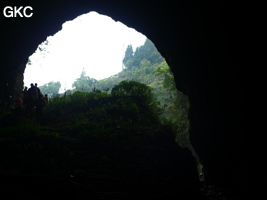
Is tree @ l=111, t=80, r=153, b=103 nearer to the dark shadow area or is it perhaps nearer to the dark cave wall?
the dark cave wall

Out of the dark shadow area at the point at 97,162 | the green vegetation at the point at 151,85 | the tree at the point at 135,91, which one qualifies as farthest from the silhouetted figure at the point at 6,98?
the tree at the point at 135,91

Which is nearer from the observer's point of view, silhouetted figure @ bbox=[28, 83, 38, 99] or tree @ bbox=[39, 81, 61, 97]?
silhouetted figure @ bbox=[28, 83, 38, 99]

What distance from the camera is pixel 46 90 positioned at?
9288cm

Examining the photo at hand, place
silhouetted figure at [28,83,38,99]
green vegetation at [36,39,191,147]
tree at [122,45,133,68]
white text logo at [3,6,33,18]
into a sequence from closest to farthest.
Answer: white text logo at [3,6,33,18], silhouetted figure at [28,83,38,99], green vegetation at [36,39,191,147], tree at [122,45,133,68]

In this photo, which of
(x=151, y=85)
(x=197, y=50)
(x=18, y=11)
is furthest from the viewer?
(x=151, y=85)

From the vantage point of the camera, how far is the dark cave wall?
680cm

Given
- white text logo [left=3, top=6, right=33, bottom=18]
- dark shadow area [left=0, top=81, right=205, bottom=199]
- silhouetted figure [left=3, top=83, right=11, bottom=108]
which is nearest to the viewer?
dark shadow area [left=0, top=81, right=205, bottom=199]

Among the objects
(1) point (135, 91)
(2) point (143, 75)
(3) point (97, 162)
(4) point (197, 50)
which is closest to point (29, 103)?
(3) point (97, 162)

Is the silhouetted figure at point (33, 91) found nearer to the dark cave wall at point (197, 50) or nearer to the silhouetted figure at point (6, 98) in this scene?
the silhouetted figure at point (6, 98)

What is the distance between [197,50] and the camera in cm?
847

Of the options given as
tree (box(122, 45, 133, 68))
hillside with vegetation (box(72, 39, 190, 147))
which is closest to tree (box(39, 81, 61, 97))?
hillside with vegetation (box(72, 39, 190, 147))

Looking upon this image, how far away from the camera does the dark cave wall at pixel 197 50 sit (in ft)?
22.3

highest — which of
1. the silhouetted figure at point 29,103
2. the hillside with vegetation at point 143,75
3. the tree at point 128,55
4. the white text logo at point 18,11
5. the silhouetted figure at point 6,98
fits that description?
the tree at point 128,55

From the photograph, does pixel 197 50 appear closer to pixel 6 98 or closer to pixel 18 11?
pixel 18 11
